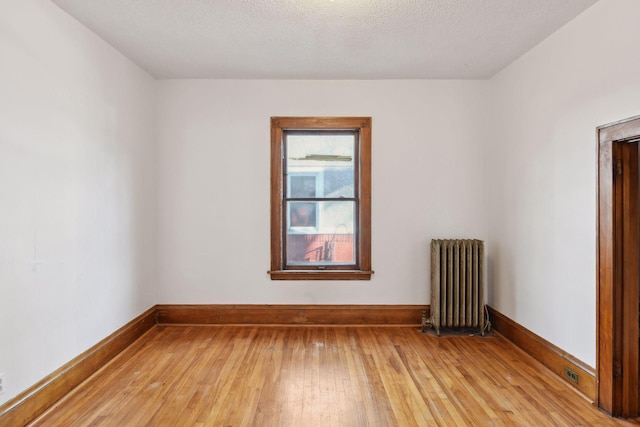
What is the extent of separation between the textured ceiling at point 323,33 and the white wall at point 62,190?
362 millimetres

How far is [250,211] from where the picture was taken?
4.54 m

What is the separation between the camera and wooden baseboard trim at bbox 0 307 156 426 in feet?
7.91

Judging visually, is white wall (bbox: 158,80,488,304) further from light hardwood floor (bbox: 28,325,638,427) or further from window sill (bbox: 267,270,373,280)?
light hardwood floor (bbox: 28,325,638,427)

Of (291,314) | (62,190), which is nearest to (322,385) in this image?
(291,314)

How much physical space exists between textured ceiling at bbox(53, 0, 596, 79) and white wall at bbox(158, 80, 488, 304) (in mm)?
276

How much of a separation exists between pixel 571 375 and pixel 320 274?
2.51 metres

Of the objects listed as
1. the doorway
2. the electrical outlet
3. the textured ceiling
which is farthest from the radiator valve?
the textured ceiling

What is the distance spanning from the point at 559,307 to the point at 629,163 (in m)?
1.26

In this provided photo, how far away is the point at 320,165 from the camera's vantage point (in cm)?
462

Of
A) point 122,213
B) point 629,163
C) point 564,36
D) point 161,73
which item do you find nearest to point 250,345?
point 122,213

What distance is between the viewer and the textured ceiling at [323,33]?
112 inches

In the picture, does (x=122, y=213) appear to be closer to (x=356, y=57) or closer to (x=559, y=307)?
(x=356, y=57)

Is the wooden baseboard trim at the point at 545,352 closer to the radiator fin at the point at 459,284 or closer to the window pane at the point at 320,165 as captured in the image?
the radiator fin at the point at 459,284

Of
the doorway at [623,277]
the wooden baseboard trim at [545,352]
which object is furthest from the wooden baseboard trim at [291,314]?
the doorway at [623,277]
